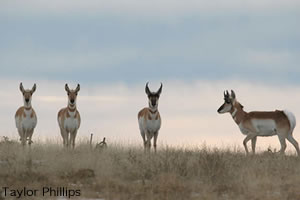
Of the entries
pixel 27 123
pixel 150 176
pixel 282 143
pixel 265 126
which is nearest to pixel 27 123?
pixel 27 123

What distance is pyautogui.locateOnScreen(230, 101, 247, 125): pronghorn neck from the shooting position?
81.1 ft

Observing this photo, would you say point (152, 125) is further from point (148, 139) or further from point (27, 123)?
point (27, 123)

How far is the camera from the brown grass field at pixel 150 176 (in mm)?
14516

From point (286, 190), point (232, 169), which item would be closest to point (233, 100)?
point (232, 169)

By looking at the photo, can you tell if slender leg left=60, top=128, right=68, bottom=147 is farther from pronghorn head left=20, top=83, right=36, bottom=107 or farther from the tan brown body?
pronghorn head left=20, top=83, right=36, bottom=107

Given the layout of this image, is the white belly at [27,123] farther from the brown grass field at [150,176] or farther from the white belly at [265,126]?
the white belly at [265,126]

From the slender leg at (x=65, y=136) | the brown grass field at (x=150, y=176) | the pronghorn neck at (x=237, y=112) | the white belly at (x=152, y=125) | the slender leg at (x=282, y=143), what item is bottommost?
the brown grass field at (x=150, y=176)

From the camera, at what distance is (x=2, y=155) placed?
704 inches

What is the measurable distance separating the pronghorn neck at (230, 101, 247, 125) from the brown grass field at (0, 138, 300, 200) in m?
5.95

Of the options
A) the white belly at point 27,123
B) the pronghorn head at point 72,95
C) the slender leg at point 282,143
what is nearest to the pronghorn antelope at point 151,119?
the pronghorn head at point 72,95

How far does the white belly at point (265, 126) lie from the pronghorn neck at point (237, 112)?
2.99 feet

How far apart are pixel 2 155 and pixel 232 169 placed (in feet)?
22.2

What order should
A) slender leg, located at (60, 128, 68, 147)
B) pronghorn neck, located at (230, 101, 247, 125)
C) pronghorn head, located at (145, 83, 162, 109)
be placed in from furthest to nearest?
1. pronghorn neck, located at (230, 101, 247, 125)
2. pronghorn head, located at (145, 83, 162, 109)
3. slender leg, located at (60, 128, 68, 147)

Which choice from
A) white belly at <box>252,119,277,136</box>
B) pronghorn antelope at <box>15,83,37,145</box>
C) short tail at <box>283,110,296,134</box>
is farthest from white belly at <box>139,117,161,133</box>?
short tail at <box>283,110,296,134</box>
